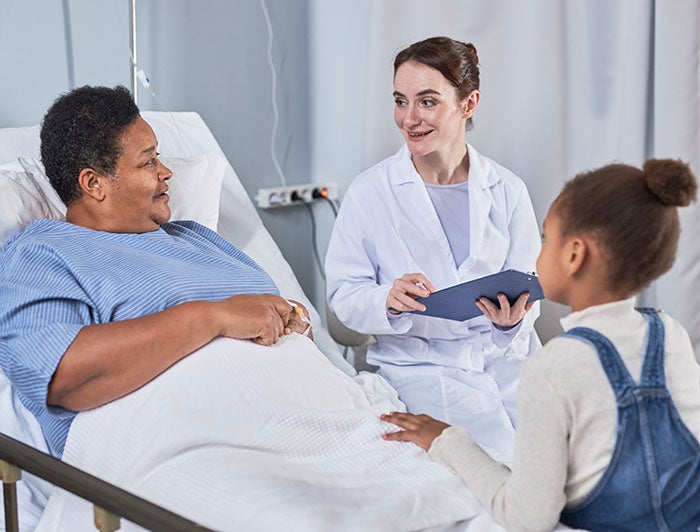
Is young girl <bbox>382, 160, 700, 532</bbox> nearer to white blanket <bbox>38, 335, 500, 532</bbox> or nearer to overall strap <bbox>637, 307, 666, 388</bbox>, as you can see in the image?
overall strap <bbox>637, 307, 666, 388</bbox>

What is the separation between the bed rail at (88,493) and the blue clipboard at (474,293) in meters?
0.86

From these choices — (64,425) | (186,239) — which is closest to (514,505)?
(64,425)

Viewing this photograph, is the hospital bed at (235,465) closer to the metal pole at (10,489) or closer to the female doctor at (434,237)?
the metal pole at (10,489)

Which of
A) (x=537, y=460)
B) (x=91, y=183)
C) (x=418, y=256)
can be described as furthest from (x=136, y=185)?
(x=537, y=460)

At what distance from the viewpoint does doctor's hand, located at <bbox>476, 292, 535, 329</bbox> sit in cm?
189

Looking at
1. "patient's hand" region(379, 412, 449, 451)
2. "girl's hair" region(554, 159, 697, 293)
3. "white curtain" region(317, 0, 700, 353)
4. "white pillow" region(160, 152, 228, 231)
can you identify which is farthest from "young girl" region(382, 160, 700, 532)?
"white curtain" region(317, 0, 700, 353)

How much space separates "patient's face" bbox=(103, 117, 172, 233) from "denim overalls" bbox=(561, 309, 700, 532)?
3.00 ft

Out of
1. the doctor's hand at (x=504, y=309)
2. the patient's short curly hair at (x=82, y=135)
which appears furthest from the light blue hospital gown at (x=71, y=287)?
the doctor's hand at (x=504, y=309)

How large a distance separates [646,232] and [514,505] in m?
0.38

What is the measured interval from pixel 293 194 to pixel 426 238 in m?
1.06

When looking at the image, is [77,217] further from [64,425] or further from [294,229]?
[294,229]

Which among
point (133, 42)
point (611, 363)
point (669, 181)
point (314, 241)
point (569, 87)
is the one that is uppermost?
point (133, 42)

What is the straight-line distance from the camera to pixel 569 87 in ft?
8.61

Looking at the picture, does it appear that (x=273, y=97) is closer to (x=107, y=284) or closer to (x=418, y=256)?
(x=418, y=256)
